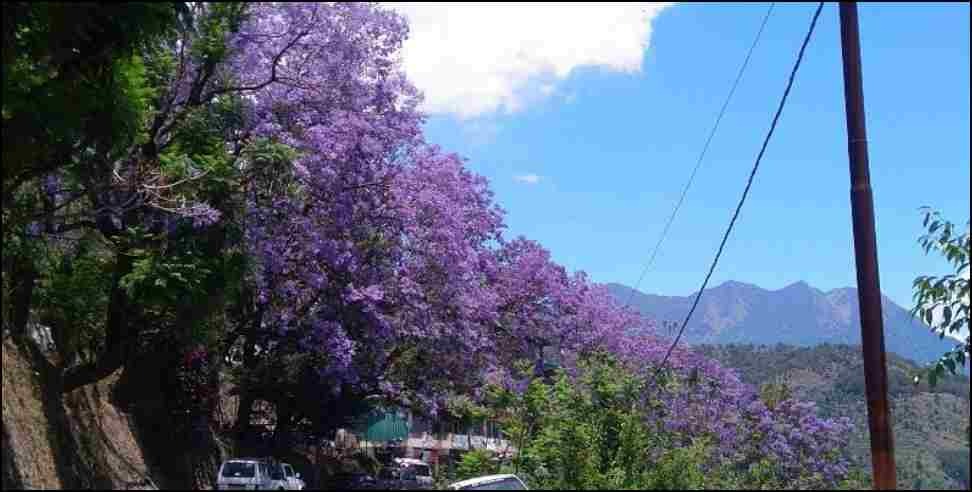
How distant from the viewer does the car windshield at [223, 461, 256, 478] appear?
2346cm

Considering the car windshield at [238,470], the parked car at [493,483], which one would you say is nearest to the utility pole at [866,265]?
the parked car at [493,483]

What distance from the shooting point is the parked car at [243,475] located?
75.7 feet

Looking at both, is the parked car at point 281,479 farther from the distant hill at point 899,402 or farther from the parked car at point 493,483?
the distant hill at point 899,402

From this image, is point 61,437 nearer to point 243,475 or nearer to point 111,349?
point 111,349

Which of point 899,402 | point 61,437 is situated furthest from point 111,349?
point 899,402

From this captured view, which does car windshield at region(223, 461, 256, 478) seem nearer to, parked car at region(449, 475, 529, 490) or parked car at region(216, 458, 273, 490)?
parked car at region(216, 458, 273, 490)

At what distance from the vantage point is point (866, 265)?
11266 millimetres

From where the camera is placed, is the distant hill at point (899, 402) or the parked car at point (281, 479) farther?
the parked car at point (281, 479)

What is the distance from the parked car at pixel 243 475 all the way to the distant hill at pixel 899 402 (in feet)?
43.2

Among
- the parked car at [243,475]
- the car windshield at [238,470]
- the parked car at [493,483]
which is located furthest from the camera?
the car windshield at [238,470]

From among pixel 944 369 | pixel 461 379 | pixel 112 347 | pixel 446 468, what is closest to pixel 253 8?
pixel 112 347

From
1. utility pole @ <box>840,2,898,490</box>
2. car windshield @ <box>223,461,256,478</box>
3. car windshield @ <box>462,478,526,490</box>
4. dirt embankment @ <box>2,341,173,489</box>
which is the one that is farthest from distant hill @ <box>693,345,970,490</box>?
car windshield @ <box>223,461,256,478</box>

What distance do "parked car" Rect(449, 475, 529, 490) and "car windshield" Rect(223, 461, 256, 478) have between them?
8948 millimetres

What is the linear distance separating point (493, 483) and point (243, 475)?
9.36 m
